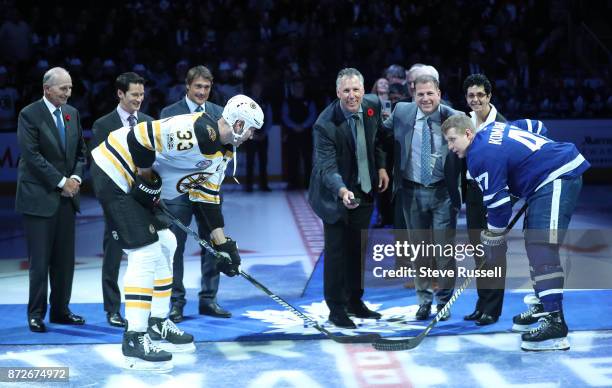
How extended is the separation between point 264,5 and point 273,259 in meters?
7.80

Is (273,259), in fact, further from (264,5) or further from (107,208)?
(264,5)

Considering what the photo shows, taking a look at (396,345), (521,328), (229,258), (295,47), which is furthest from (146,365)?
(295,47)

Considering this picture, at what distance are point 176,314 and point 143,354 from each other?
1.04 meters

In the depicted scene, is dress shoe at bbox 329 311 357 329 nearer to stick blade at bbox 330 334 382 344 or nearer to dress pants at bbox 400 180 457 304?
stick blade at bbox 330 334 382 344

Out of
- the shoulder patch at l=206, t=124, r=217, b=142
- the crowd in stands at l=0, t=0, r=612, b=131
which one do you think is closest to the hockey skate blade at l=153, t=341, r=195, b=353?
the shoulder patch at l=206, t=124, r=217, b=142

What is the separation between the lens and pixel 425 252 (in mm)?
6348

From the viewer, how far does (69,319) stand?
6.16m

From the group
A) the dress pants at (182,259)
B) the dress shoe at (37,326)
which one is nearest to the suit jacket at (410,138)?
the dress pants at (182,259)

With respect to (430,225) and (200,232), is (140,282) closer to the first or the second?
(200,232)

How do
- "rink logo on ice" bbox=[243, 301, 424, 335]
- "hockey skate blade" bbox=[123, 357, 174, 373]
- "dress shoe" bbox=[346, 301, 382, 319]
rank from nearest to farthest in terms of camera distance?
"hockey skate blade" bbox=[123, 357, 174, 373] < "rink logo on ice" bbox=[243, 301, 424, 335] < "dress shoe" bbox=[346, 301, 382, 319]

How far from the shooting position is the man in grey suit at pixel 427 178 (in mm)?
6156

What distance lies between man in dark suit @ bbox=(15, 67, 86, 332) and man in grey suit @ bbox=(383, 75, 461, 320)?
85.3 inches

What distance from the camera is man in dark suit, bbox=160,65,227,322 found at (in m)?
6.21

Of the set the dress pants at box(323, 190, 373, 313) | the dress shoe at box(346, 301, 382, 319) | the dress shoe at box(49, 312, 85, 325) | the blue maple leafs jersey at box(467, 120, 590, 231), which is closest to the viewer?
the blue maple leafs jersey at box(467, 120, 590, 231)
